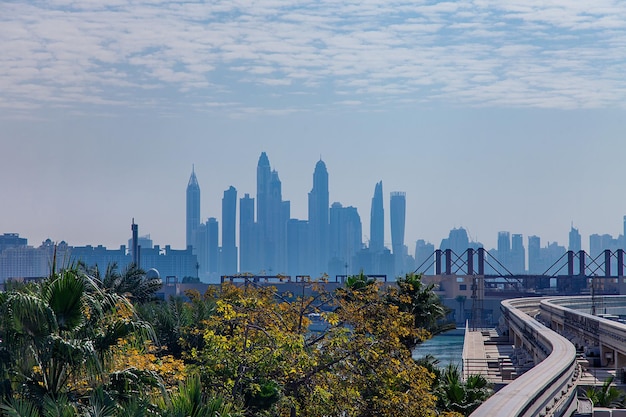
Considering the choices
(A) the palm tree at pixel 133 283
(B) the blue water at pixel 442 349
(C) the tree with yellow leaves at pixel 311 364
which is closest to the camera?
(C) the tree with yellow leaves at pixel 311 364

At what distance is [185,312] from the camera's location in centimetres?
3953

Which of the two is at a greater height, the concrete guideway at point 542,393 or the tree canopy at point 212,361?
the tree canopy at point 212,361

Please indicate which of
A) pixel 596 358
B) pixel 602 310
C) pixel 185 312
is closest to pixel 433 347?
pixel 602 310

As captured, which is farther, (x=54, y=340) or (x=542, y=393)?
(x=542, y=393)

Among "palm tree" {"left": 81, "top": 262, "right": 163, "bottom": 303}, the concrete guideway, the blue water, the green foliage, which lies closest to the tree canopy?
the green foliage

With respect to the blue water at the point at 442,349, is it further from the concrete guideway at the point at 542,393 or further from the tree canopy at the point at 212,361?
the tree canopy at the point at 212,361

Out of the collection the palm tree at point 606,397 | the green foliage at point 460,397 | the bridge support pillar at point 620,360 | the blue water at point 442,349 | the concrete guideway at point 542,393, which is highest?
the concrete guideway at point 542,393

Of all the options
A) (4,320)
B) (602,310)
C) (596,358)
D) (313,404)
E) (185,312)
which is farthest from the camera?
(602,310)

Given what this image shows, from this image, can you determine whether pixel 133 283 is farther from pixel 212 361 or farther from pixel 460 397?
pixel 212 361

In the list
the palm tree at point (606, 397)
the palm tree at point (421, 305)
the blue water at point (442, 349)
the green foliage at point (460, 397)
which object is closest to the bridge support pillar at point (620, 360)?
the palm tree at point (421, 305)

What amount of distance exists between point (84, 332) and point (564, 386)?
12557 mm

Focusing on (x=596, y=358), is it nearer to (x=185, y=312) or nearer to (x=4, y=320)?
(x=185, y=312)

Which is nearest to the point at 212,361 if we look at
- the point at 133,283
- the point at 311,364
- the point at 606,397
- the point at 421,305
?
the point at 311,364

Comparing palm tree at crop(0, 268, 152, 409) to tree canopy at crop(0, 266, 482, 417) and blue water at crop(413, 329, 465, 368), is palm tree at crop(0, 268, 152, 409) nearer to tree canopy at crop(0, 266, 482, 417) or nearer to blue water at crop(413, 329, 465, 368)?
tree canopy at crop(0, 266, 482, 417)
